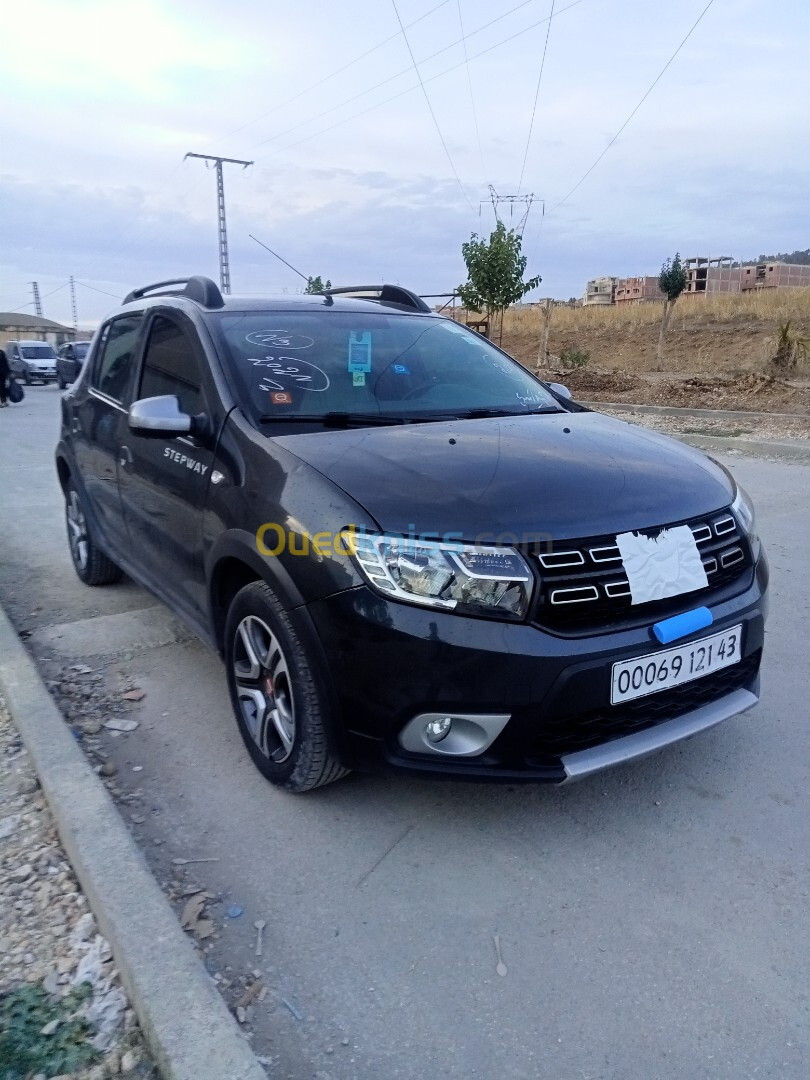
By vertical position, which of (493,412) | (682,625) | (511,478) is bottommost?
(682,625)

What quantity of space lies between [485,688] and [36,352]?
33669 mm

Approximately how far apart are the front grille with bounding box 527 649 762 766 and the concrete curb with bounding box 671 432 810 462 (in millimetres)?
7806

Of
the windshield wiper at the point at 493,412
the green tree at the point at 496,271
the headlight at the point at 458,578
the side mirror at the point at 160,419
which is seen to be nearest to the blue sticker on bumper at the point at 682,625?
the headlight at the point at 458,578

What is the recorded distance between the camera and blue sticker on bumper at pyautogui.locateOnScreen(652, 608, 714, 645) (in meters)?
2.32

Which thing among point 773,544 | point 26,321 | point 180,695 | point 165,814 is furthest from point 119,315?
point 26,321

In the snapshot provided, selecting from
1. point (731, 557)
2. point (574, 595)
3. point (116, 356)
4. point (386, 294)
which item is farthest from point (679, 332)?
point (574, 595)

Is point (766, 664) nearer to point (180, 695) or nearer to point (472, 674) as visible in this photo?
point (472, 674)

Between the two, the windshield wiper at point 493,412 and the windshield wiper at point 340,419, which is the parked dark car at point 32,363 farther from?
the windshield wiper at point 340,419

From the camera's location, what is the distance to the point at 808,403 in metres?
13.8

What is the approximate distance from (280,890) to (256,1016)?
43 centimetres

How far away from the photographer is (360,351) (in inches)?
135

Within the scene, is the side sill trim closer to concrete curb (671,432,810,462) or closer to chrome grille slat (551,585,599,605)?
chrome grille slat (551,585,599,605)

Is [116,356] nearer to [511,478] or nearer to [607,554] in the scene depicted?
[511,478]

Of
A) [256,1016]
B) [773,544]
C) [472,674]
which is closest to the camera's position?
[256,1016]
